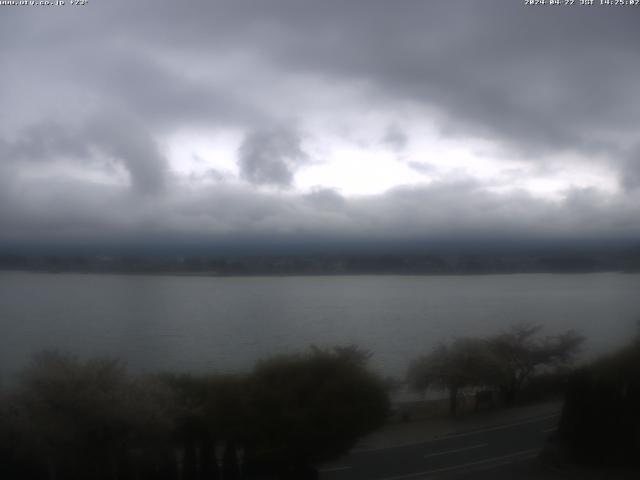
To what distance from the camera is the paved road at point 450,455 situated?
223 inches

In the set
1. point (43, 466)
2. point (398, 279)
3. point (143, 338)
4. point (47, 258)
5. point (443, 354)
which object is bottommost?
point (43, 466)

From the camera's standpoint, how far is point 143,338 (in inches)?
265

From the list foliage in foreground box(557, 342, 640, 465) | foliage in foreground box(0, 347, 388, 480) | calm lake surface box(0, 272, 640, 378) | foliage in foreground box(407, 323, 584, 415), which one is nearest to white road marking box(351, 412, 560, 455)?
foliage in foreground box(0, 347, 388, 480)

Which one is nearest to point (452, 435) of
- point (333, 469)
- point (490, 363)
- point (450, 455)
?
point (450, 455)

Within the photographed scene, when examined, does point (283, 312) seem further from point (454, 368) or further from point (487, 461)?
point (487, 461)

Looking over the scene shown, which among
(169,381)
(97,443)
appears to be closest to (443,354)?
(169,381)

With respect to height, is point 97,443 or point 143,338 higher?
point 143,338

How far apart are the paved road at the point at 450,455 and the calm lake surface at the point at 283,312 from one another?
1.04 m

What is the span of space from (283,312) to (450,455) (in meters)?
2.71

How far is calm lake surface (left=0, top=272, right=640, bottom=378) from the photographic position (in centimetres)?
650

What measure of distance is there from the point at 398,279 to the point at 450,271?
0.76 metres

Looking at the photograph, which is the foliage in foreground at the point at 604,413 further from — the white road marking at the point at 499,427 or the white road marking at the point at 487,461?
the white road marking at the point at 487,461

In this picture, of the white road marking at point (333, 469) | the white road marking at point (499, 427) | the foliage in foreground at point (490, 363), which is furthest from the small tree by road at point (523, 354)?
the white road marking at point (333, 469)

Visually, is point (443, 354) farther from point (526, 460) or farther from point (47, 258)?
point (47, 258)
